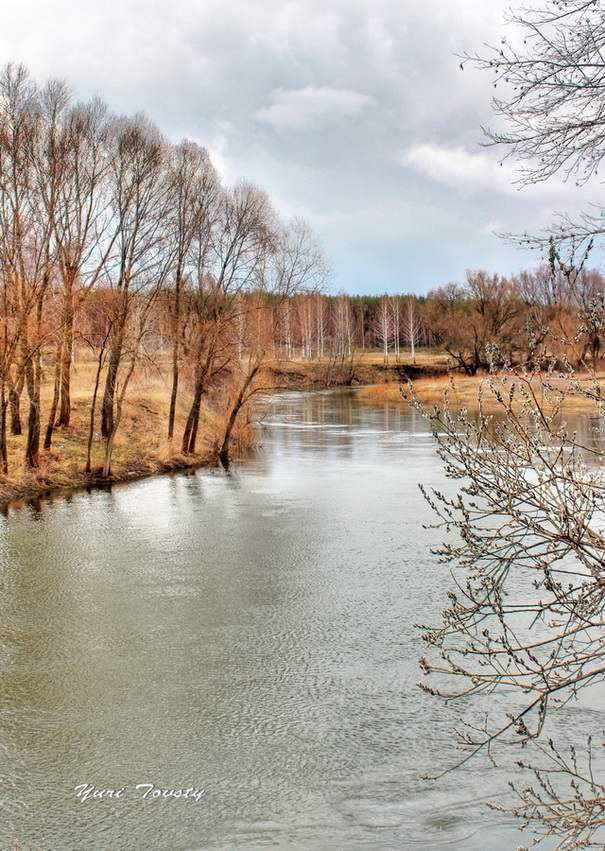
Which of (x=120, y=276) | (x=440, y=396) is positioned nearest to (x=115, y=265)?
(x=120, y=276)

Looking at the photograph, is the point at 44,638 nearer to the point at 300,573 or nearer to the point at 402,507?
the point at 300,573

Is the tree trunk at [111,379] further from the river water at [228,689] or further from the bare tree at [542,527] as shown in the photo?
the bare tree at [542,527]

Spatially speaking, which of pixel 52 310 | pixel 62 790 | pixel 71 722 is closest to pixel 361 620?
pixel 71 722

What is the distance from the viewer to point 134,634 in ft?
33.0

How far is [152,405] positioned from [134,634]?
2034 centimetres

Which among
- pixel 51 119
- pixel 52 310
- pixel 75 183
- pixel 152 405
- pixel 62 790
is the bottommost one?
pixel 62 790

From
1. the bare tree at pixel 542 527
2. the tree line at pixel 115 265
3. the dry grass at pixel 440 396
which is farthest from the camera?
the dry grass at pixel 440 396

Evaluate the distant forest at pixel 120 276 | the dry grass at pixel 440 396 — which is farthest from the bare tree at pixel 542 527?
the dry grass at pixel 440 396

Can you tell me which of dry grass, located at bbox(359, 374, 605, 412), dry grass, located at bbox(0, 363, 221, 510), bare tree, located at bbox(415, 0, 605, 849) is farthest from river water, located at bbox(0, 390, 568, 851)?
dry grass, located at bbox(359, 374, 605, 412)

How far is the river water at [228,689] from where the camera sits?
20.0 feet

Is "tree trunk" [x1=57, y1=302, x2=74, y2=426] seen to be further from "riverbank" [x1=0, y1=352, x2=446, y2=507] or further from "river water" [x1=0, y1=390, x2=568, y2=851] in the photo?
"river water" [x1=0, y1=390, x2=568, y2=851]

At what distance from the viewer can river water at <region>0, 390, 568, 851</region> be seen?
6090mm

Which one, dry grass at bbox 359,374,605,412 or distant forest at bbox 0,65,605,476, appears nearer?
distant forest at bbox 0,65,605,476

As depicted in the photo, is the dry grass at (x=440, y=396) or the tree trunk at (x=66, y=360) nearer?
the tree trunk at (x=66, y=360)
